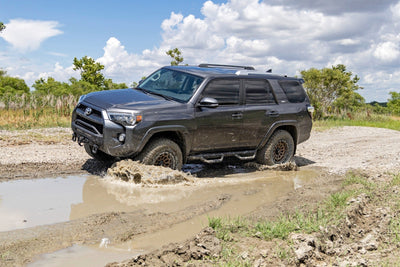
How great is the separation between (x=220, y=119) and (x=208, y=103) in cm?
53

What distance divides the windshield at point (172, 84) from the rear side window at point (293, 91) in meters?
2.23

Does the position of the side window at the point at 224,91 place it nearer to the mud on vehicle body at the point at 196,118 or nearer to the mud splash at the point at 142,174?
the mud on vehicle body at the point at 196,118

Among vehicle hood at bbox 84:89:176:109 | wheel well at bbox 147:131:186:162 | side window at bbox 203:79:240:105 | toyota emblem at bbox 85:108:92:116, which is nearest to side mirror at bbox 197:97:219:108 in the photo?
side window at bbox 203:79:240:105

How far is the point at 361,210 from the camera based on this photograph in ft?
19.2

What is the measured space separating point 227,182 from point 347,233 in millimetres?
3239

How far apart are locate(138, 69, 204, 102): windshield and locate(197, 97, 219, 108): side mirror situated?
0.88 ft

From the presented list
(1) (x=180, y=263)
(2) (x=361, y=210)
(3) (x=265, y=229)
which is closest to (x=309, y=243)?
(3) (x=265, y=229)

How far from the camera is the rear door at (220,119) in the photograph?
760cm

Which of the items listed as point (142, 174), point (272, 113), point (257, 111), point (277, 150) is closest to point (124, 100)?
point (142, 174)

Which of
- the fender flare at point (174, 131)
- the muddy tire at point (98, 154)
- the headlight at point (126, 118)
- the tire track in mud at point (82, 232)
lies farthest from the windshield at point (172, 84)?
the tire track in mud at point (82, 232)

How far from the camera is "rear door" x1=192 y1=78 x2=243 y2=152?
7.60 meters

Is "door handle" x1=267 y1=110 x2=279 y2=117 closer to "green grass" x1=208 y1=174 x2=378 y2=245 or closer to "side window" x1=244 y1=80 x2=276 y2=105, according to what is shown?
"side window" x1=244 y1=80 x2=276 y2=105

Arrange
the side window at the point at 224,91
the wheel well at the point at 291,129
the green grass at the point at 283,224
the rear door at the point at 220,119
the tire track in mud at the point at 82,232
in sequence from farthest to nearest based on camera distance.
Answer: the wheel well at the point at 291,129 < the side window at the point at 224,91 < the rear door at the point at 220,119 < the green grass at the point at 283,224 < the tire track in mud at the point at 82,232

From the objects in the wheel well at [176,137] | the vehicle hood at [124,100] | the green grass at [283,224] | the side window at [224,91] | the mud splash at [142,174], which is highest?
the side window at [224,91]
